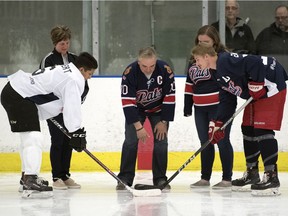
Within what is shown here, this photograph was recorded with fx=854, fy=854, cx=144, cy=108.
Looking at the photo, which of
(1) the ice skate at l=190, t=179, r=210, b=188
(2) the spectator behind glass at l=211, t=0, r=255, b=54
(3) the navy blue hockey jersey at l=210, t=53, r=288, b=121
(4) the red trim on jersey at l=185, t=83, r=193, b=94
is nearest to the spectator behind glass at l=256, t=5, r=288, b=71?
(2) the spectator behind glass at l=211, t=0, r=255, b=54

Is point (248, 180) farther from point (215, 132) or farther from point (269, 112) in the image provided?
point (269, 112)

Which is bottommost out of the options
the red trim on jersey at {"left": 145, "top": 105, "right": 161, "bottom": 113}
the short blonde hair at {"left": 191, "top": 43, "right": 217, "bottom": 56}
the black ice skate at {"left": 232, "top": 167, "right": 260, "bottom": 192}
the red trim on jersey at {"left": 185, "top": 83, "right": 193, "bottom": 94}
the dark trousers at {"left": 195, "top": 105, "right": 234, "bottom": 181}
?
the black ice skate at {"left": 232, "top": 167, "right": 260, "bottom": 192}

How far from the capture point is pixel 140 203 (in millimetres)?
4617

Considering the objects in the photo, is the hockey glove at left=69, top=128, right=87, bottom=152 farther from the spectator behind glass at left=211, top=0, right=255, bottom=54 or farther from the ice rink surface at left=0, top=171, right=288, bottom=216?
the spectator behind glass at left=211, top=0, right=255, bottom=54

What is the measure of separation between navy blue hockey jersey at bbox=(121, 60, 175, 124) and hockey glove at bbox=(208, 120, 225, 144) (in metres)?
0.27

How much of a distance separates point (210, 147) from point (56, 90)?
1165 millimetres

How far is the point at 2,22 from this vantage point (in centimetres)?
708

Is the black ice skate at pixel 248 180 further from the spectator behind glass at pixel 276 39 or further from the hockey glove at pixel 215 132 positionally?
the spectator behind glass at pixel 276 39

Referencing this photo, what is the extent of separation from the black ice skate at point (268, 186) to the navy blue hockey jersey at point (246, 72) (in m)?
0.46

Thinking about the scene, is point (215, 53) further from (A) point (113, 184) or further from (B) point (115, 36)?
(B) point (115, 36)

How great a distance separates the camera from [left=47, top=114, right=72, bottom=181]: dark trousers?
5371mm

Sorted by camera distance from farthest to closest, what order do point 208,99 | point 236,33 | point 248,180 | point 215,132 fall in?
point 236,33, point 208,99, point 248,180, point 215,132

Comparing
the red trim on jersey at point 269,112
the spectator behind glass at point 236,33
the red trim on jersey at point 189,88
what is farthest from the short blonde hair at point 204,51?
the spectator behind glass at point 236,33

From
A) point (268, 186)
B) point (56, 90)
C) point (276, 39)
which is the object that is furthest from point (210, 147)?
point (276, 39)
